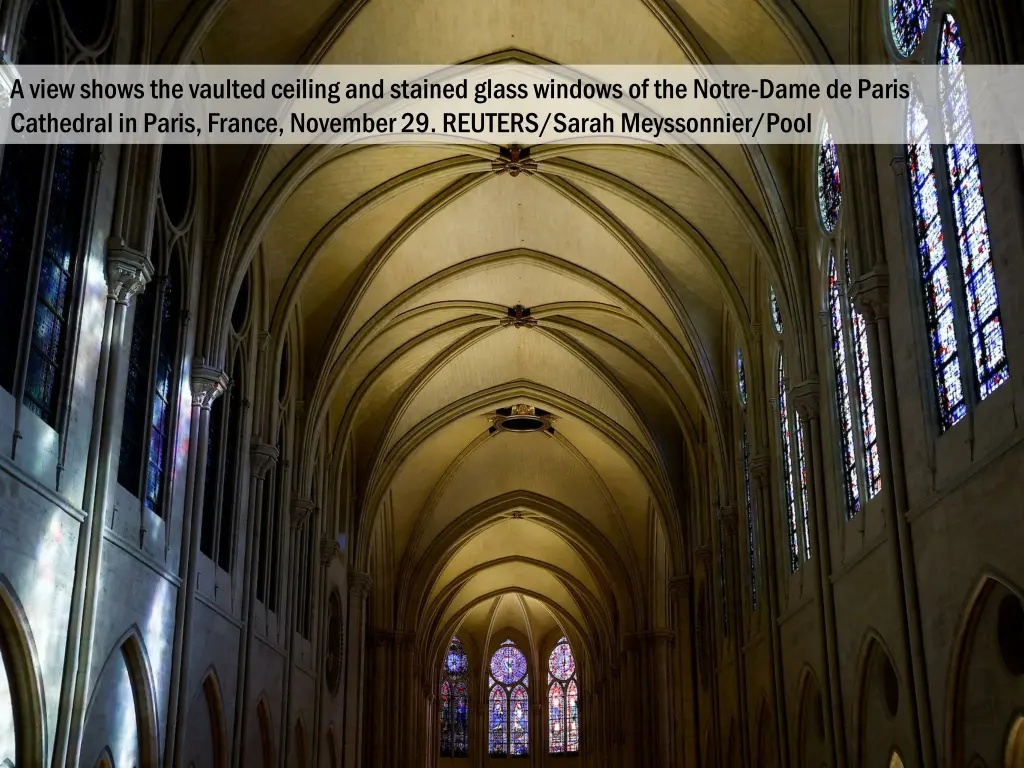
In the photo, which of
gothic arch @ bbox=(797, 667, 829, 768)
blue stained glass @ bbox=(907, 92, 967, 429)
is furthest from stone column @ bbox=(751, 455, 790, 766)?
blue stained glass @ bbox=(907, 92, 967, 429)

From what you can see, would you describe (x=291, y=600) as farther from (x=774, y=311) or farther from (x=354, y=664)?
(x=774, y=311)

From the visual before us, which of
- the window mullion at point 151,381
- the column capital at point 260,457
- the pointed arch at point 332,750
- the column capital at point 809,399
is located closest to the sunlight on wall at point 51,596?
the window mullion at point 151,381

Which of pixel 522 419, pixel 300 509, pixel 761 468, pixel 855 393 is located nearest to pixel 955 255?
pixel 855 393

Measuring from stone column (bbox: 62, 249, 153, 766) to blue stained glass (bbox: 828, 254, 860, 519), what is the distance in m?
9.09

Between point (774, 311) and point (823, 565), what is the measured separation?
543 cm

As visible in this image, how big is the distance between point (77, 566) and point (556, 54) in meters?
11.3

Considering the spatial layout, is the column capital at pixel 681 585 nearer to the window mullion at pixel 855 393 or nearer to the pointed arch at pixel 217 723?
the pointed arch at pixel 217 723

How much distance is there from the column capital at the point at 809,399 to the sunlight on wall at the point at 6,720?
1098 centimetres

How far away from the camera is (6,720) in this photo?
35.2ft

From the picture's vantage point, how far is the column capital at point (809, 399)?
1670cm

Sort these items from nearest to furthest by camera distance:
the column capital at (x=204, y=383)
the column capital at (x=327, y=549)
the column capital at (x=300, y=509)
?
the column capital at (x=204, y=383), the column capital at (x=300, y=509), the column capital at (x=327, y=549)

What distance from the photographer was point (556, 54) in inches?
749

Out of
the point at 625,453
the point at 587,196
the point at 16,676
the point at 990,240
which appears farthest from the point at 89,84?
the point at 625,453

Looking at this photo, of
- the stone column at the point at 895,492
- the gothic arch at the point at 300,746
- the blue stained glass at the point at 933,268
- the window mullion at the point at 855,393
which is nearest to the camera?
the blue stained glass at the point at 933,268
